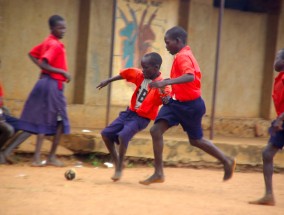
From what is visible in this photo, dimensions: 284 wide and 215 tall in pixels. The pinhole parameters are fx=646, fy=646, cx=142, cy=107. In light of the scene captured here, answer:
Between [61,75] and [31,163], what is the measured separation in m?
1.17

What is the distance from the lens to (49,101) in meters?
7.71

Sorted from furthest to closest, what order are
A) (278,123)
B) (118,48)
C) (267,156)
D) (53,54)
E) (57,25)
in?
1. (118,48)
2. (57,25)
3. (53,54)
4. (267,156)
5. (278,123)

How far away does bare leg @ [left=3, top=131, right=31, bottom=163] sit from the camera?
786 centimetres

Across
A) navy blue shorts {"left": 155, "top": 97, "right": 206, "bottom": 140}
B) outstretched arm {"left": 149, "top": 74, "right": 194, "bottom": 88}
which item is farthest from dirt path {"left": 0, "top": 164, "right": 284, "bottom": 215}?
outstretched arm {"left": 149, "top": 74, "right": 194, "bottom": 88}

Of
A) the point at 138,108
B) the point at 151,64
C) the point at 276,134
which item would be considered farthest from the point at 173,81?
the point at 276,134

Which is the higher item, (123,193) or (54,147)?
(54,147)

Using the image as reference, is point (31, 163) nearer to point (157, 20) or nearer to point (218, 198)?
point (218, 198)

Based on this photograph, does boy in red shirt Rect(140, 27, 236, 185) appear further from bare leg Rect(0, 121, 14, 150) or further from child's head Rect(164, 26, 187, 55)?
bare leg Rect(0, 121, 14, 150)

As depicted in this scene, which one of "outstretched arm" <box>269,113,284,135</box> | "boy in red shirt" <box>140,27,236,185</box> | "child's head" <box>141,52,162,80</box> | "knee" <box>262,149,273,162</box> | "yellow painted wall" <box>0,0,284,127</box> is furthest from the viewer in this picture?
"yellow painted wall" <box>0,0,284,127</box>

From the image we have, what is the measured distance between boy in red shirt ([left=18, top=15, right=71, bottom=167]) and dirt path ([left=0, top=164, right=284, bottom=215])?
0.43 meters

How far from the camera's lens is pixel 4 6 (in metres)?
9.28

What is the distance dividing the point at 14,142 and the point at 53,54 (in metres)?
1.23

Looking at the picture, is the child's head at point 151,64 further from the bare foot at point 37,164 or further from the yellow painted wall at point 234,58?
the yellow painted wall at point 234,58

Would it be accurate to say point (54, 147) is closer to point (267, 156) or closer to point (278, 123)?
point (267, 156)
